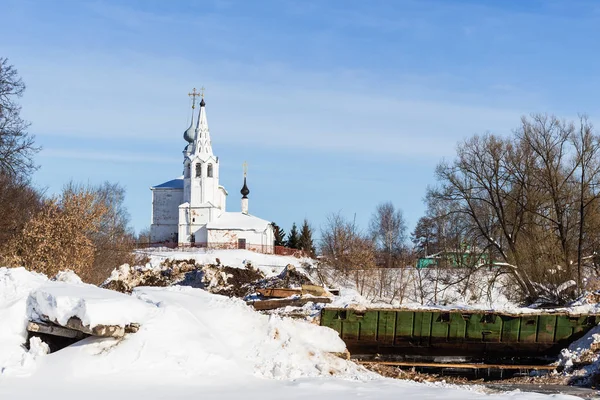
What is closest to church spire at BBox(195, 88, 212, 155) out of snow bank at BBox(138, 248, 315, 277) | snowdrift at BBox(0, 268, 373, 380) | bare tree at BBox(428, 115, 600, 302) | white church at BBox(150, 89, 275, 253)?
white church at BBox(150, 89, 275, 253)

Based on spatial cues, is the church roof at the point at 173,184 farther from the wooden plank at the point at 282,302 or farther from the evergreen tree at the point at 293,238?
the wooden plank at the point at 282,302

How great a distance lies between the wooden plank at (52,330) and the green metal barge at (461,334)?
32.9 feet

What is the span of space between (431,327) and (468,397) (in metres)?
10.1

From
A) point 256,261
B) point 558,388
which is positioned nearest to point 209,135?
point 256,261

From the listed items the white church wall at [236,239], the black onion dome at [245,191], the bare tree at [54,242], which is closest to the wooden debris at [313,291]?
the bare tree at [54,242]

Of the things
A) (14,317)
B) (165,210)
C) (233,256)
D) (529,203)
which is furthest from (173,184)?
(14,317)

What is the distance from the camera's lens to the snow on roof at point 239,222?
239ft

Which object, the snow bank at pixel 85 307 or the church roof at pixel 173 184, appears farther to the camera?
the church roof at pixel 173 184

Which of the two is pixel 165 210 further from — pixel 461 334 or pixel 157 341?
pixel 157 341

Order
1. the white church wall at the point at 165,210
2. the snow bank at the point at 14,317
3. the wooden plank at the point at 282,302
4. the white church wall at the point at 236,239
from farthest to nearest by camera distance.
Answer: the white church wall at the point at 165,210 → the white church wall at the point at 236,239 → the wooden plank at the point at 282,302 → the snow bank at the point at 14,317

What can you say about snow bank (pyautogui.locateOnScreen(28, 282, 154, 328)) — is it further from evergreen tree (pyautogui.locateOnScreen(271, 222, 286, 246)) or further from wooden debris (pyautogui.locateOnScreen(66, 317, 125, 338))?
evergreen tree (pyautogui.locateOnScreen(271, 222, 286, 246))

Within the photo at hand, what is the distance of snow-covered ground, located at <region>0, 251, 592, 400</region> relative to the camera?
14.4 m

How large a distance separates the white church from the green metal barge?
46407mm

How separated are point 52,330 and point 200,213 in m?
58.2
